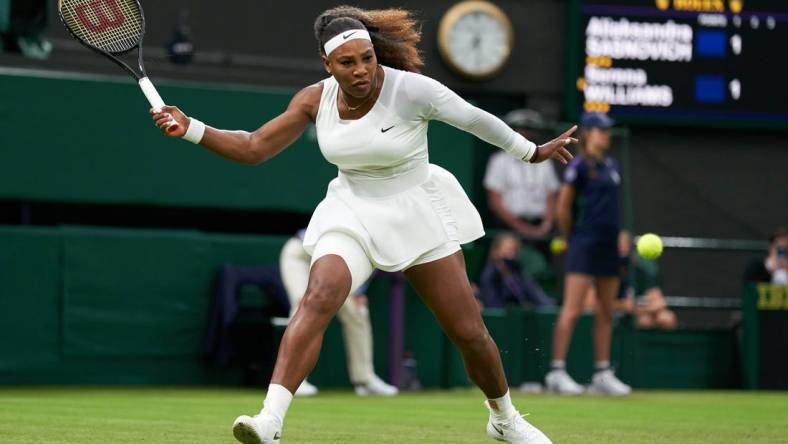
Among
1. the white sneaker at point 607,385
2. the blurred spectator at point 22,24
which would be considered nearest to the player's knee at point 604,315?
the white sneaker at point 607,385

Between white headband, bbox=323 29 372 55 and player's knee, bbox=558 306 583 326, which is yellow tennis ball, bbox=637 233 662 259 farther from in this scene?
white headband, bbox=323 29 372 55

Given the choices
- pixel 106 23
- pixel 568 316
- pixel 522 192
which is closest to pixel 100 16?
pixel 106 23

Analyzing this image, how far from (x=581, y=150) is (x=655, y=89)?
3530 mm

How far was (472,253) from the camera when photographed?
1266 centimetres

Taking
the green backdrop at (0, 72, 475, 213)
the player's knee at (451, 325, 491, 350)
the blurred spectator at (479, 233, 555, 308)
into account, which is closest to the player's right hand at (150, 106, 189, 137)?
the player's knee at (451, 325, 491, 350)

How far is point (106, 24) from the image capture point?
673cm

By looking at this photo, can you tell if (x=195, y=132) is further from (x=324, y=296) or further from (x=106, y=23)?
(x=106, y=23)

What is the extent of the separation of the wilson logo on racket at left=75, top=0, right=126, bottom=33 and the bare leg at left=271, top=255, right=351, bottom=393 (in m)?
1.73

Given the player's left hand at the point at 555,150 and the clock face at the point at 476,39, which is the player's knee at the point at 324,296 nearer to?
the player's left hand at the point at 555,150

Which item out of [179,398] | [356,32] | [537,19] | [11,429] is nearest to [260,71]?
[537,19]

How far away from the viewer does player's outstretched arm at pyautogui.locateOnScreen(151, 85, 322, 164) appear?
19.0ft

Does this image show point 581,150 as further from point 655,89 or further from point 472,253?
point 655,89

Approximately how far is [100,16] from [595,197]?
581 centimetres

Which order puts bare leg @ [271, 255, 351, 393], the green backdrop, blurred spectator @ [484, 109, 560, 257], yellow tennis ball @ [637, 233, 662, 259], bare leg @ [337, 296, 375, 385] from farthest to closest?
blurred spectator @ [484, 109, 560, 257] → bare leg @ [337, 296, 375, 385] → the green backdrop → yellow tennis ball @ [637, 233, 662, 259] → bare leg @ [271, 255, 351, 393]
